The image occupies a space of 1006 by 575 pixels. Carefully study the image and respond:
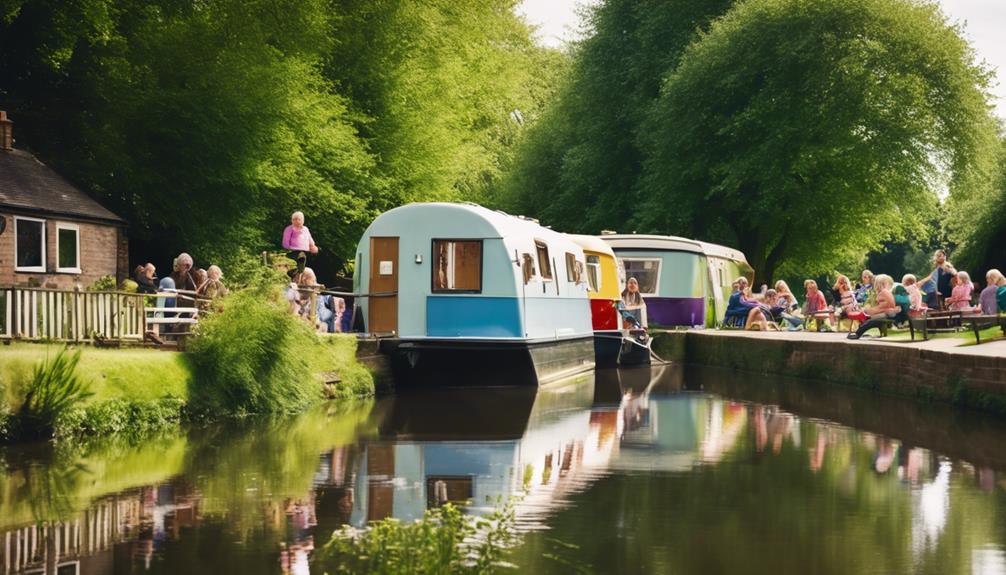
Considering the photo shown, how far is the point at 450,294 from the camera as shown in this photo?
2217 centimetres

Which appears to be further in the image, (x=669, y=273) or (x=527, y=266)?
(x=669, y=273)

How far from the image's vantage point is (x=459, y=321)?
22.1m

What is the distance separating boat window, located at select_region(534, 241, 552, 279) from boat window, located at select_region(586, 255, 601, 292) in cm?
410

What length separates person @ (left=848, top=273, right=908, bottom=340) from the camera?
24578 millimetres

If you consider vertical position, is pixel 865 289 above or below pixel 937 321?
above

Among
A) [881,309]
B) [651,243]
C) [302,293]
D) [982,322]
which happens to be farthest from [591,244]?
[982,322]

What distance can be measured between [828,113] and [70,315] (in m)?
28.3

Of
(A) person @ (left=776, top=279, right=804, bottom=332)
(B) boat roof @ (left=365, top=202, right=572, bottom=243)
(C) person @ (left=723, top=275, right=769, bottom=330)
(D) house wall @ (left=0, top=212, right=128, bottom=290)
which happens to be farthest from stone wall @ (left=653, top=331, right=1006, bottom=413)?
(D) house wall @ (left=0, top=212, right=128, bottom=290)

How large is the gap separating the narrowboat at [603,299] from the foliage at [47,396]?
1574 centimetres

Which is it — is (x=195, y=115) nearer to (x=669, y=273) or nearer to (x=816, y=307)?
(x=669, y=273)

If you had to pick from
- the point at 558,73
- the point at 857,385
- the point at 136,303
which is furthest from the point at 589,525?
the point at 558,73

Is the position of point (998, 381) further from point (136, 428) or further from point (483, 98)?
point (483, 98)

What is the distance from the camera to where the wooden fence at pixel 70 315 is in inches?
624

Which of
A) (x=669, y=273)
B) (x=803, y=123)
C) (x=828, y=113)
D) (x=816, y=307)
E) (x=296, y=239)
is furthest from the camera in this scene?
(x=803, y=123)
